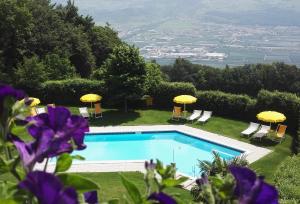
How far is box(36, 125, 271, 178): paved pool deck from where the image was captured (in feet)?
54.9

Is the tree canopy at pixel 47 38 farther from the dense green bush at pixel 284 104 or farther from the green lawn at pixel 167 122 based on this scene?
the dense green bush at pixel 284 104

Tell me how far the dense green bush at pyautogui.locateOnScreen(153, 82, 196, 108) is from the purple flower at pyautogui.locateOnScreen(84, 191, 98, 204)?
78.2 feet

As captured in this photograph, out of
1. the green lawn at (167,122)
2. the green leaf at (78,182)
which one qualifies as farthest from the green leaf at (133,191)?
the green lawn at (167,122)

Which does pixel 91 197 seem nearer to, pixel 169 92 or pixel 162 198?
pixel 162 198

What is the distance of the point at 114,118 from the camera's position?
77.9ft

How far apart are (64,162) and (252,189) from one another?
0.52m

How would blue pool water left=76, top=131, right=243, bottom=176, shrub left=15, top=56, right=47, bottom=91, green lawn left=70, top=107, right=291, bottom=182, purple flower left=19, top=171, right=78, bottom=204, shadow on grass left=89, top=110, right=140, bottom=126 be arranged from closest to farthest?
1. purple flower left=19, top=171, right=78, bottom=204
2. green lawn left=70, top=107, right=291, bottom=182
3. blue pool water left=76, top=131, right=243, bottom=176
4. shadow on grass left=89, top=110, right=140, bottom=126
5. shrub left=15, top=56, right=47, bottom=91

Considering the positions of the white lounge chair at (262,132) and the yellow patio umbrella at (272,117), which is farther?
the white lounge chair at (262,132)

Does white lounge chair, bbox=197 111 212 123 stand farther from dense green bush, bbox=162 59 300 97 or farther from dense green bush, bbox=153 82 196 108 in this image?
dense green bush, bbox=162 59 300 97

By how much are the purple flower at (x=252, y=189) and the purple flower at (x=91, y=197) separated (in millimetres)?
402

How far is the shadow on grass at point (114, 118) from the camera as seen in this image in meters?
22.8

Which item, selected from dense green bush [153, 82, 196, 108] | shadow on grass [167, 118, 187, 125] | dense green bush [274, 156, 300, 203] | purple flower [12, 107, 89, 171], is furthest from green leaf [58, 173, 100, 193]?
dense green bush [153, 82, 196, 108]

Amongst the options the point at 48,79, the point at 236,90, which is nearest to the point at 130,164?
the point at 48,79

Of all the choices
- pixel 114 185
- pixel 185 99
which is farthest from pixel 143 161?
pixel 185 99
